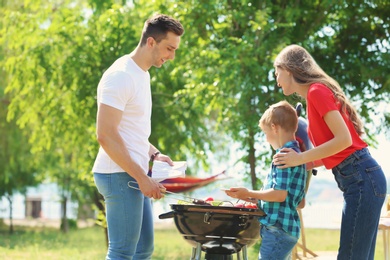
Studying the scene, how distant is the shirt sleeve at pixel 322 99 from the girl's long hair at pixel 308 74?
0.05 m

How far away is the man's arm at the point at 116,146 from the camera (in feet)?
10.7

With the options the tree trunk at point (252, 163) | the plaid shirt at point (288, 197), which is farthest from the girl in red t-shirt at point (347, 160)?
the tree trunk at point (252, 163)

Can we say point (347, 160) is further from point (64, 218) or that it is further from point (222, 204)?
point (64, 218)

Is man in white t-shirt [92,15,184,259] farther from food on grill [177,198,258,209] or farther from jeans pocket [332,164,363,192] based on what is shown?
jeans pocket [332,164,363,192]

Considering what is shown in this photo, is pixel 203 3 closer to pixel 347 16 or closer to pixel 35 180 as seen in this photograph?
pixel 347 16

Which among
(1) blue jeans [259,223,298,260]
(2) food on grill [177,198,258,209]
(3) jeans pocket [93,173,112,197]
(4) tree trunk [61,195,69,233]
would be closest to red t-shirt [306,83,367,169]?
(1) blue jeans [259,223,298,260]

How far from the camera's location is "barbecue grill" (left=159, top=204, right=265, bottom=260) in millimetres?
3619

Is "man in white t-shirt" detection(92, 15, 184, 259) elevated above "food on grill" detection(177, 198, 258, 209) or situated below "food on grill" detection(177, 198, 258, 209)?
above

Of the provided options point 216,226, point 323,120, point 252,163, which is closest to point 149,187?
point 216,226

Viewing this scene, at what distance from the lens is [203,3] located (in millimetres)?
8914

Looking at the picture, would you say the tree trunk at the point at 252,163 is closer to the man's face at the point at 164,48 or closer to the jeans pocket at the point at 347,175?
the man's face at the point at 164,48

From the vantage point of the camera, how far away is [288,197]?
341 centimetres

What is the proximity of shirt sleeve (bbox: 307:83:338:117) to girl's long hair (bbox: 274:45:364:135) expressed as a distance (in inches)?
2.0

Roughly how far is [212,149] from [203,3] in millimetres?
3761
